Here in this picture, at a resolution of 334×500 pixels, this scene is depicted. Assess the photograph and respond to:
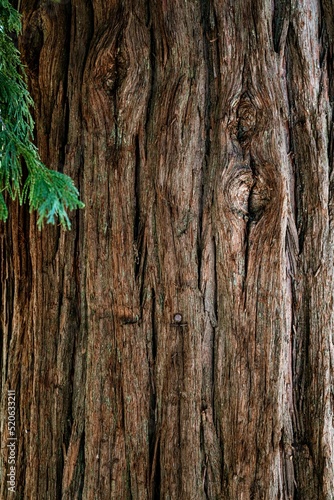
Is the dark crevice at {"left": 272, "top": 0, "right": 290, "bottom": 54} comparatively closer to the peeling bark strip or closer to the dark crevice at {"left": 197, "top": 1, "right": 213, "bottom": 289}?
the peeling bark strip

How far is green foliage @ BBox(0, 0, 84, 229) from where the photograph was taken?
2.28m

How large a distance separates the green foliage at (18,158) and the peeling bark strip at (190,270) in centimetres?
41

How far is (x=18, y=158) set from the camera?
2502mm

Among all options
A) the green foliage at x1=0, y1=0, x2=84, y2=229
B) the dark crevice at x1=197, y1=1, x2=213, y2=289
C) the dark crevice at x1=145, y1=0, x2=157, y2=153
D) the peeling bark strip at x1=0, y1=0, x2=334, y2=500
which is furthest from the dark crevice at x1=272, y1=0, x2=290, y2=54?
the green foliage at x1=0, y1=0, x2=84, y2=229

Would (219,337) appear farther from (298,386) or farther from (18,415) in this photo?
(18,415)


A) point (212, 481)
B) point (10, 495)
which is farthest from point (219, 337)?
point (10, 495)

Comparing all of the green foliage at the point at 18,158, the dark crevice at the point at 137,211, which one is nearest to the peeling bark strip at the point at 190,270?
the dark crevice at the point at 137,211

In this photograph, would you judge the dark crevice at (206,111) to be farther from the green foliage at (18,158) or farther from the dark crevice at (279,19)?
the green foliage at (18,158)

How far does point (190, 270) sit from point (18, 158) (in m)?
0.95

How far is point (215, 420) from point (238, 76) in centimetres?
169

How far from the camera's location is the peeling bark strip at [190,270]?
264 cm

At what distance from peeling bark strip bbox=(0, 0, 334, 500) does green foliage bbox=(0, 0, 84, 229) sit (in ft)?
1.35

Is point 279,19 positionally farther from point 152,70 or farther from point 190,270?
point 190,270

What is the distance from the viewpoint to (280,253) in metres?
2.69
